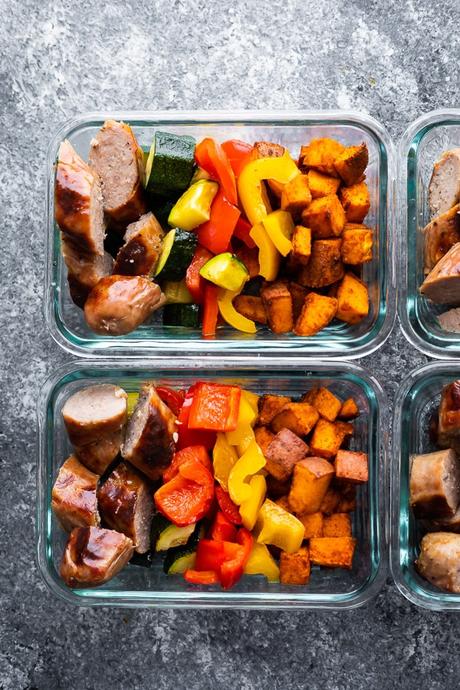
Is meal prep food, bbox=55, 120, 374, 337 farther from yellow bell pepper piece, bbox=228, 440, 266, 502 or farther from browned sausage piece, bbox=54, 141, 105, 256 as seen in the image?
yellow bell pepper piece, bbox=228, 440, 266, 502

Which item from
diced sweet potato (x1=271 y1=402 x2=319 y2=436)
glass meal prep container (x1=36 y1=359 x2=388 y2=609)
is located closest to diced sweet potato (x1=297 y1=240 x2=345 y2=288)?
glass meal prep container (x1=36 y1=359 x2=388 y2=609)

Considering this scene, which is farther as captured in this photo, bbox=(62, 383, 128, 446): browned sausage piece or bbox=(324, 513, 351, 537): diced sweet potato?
bbox=(324, 513, 351, 537): diced sweet potato

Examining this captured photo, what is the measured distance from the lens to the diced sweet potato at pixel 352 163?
7.40 ft

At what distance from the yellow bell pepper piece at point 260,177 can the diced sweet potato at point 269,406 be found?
0.52 meters

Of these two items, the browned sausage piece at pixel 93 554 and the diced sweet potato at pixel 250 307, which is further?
the diced sweet potato at pixel 250 307

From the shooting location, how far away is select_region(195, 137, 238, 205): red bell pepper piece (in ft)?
7.60

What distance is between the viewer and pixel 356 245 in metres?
2.30

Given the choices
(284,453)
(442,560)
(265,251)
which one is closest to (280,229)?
(265,251)

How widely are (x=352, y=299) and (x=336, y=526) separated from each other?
661mm

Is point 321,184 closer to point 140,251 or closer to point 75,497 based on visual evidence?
point 140,251

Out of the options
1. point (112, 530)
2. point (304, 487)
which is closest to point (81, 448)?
point (112, 530)

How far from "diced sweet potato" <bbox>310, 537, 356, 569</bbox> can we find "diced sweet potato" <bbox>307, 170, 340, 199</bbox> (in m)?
0.98

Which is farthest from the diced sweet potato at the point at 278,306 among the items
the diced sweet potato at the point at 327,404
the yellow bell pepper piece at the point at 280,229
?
the diced sweet potato at the point at 327,404

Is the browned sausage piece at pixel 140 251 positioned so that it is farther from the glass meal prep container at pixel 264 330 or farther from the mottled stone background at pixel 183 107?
the mottled stone background at pixel 183 107
